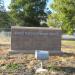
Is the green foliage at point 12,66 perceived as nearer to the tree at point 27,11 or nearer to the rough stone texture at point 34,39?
the rough stone texture at point 34,39

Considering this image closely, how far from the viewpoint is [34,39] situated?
23.0 metres

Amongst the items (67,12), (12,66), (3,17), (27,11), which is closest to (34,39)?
(67,12)

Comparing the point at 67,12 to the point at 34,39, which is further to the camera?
the point at 67,12

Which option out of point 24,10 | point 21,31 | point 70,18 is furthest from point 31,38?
point 24,10

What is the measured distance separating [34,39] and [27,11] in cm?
3016

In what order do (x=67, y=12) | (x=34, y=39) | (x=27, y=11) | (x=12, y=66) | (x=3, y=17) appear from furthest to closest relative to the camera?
1. (x=3, y=17)
2. (x=27, y=11)
3. (x=67, y=12)
4. (x=34, y=39)
5. (x=12, y=66)

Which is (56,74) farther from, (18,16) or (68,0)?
(18,16)

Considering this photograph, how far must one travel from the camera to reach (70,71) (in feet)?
50.2

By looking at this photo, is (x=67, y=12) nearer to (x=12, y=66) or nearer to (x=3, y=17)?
(x=12, y=66)

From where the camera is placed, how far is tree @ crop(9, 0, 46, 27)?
52812mm

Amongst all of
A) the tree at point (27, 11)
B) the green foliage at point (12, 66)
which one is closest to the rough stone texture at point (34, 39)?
the green foliage at point (12, 66)

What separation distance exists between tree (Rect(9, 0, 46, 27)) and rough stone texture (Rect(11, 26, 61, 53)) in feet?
97.2

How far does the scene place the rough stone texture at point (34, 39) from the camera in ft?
74.9

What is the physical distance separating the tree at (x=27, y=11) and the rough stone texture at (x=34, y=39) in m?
29.6
